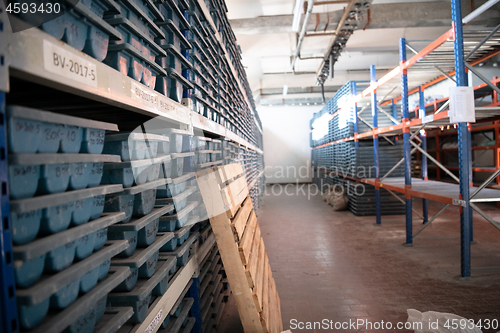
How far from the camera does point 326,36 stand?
8.27 m

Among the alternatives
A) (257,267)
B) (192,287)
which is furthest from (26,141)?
(257,267)

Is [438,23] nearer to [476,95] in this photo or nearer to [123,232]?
[476,95]

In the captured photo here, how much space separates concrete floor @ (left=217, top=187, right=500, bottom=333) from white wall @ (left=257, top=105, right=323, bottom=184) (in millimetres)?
9838

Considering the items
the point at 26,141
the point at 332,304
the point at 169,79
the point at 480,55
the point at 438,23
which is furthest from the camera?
the point at 438,23

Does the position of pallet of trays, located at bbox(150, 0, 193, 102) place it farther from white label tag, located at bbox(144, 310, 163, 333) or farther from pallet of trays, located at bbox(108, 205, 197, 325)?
white label tag, located at bbox(144, 310, 163, 333)

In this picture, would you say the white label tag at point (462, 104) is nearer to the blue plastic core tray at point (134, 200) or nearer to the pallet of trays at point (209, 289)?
the pallet of trays at point (209, 289)

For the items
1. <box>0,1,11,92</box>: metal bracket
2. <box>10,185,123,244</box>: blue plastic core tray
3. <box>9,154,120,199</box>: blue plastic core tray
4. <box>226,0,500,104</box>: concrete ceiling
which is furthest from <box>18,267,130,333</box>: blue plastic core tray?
<box>226,0,500,104</box>: concrete ceiling

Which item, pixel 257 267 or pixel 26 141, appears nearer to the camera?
pixel 26 141

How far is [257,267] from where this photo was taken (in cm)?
246

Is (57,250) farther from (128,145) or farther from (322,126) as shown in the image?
(322,126)

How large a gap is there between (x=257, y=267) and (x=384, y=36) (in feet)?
27.8

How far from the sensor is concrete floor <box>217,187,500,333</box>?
2.99 metres

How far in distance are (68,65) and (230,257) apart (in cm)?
153
